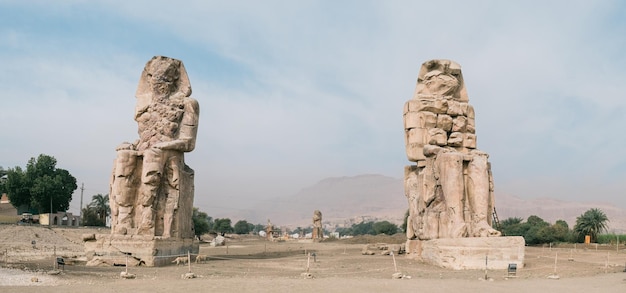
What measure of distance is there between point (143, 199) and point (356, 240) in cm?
2530

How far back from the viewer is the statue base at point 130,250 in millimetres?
12648

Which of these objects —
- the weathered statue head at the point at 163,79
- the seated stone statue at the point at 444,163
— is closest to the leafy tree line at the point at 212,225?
the weathered statue head at the point at 163,79

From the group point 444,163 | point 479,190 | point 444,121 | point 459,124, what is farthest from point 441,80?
point 479,190

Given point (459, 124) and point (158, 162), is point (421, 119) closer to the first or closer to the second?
point (459, 124)

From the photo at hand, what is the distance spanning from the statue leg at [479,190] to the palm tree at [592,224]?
2446cm

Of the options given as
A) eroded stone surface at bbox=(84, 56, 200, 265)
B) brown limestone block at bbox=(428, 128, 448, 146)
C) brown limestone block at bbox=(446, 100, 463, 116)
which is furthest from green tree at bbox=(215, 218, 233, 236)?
brown limestone block at bbox=(446, 100, 463, 116)

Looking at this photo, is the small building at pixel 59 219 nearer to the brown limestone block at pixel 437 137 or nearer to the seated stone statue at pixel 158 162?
the seated stone statue at pixel 158 162

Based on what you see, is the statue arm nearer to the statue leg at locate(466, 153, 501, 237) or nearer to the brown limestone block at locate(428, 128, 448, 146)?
the brown limestone block at locate(428, 128, 448, 146)

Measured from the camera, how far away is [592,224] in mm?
33906

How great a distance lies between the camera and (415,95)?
623 inches

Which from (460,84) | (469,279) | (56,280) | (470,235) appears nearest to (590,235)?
(460,84)

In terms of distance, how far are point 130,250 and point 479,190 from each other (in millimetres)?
Result: 8246

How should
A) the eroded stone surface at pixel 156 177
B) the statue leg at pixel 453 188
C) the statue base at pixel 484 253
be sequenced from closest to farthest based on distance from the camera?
1. the statue base at pixel 484 253
2. the statue leg at pixel 453 188
3. the eroded stone surface at pixel 156 177

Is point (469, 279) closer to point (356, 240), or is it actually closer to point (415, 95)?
point (415, 95)
